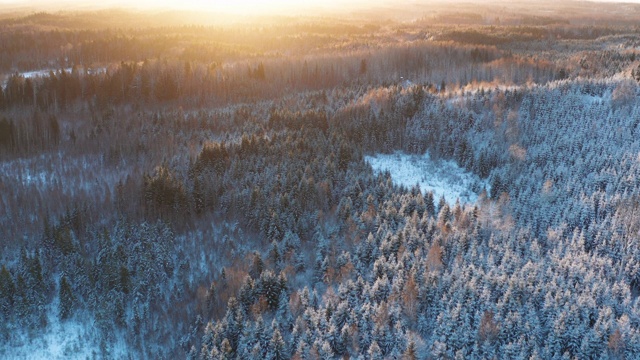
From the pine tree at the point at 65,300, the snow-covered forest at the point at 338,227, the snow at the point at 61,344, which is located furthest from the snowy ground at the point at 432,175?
the pine tree at the point at 65,300

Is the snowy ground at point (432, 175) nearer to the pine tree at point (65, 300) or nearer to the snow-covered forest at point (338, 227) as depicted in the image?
the snow-covered forest at point (338, 227)

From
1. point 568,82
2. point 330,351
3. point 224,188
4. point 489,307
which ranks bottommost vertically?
point 330,351

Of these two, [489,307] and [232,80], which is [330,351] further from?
[232,80]

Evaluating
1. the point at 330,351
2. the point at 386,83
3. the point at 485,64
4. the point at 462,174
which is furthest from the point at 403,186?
the point at 485,64

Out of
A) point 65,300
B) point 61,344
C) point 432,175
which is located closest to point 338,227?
point 432,175

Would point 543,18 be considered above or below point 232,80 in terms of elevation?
above

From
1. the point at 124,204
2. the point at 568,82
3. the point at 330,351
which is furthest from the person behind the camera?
the point at 568,82
